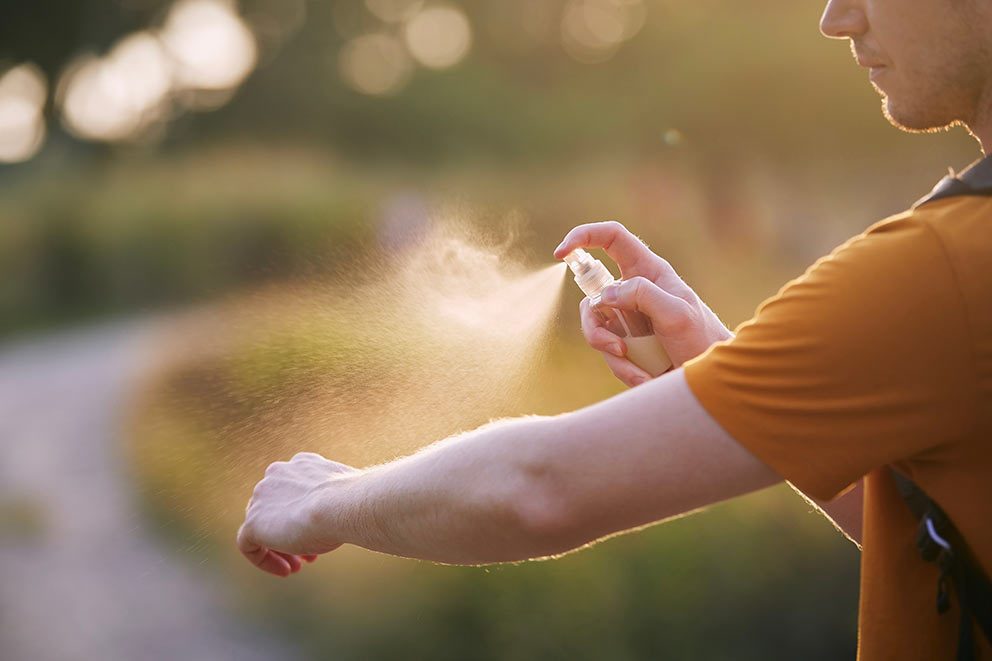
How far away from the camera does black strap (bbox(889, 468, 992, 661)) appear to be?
1.39 meters

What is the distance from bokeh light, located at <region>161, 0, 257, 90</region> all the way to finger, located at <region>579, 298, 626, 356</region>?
7.36 m

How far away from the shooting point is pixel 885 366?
1.30 m

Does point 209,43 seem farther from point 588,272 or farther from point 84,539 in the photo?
point 588,272

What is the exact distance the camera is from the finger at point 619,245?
2145mm

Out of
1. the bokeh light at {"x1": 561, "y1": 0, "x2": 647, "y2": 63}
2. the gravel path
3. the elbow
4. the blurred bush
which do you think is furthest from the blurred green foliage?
the elbow

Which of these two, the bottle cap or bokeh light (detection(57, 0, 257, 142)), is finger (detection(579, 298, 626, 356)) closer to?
the bottle cap

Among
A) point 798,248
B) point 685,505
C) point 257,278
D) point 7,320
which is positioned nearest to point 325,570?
point 257,278

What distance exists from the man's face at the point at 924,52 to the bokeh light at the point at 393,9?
27.8 ft

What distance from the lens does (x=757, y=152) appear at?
7.52 meters

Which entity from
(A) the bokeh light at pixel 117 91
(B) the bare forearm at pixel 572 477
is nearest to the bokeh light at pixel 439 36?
(A) the bokeh light at pixel 117 91

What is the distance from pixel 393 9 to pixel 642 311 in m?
8.41

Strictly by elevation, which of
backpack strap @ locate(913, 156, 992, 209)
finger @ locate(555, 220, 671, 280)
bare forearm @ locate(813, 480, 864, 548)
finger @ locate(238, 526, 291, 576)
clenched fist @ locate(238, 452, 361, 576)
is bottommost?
bare forearm @ locate(813, 480, 864, 548)

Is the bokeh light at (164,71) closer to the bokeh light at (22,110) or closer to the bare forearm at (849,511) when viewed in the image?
the bokeh light at (22,110)

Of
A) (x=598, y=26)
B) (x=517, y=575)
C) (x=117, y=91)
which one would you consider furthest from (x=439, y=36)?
(x=517, y=575)
